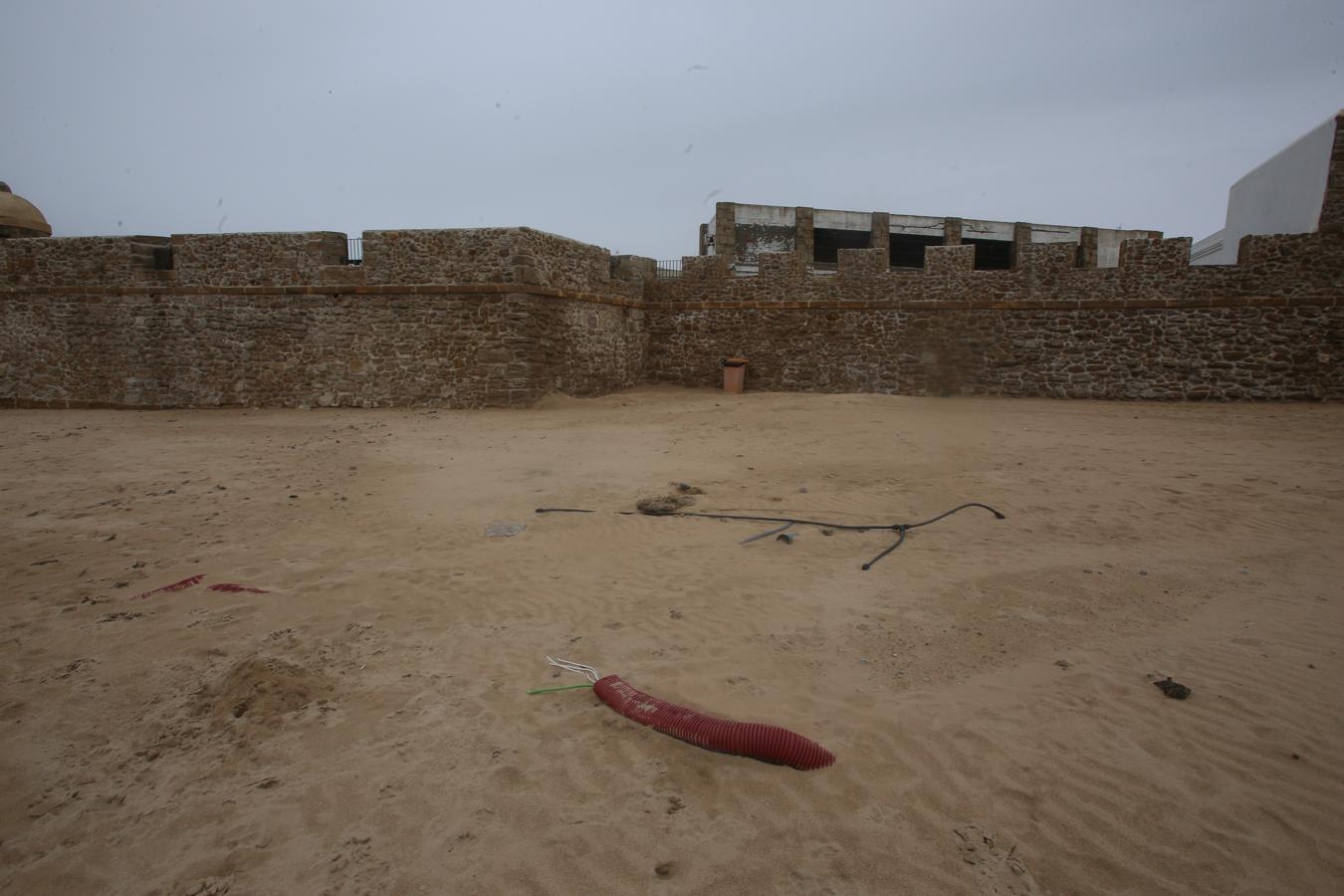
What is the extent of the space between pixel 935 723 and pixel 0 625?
5.18m

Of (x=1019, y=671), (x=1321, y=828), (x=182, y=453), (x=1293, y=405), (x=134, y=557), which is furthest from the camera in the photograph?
(x=1293, y=405)

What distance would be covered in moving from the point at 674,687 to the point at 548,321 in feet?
36.2

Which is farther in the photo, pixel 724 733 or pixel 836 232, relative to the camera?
pixel 836 232

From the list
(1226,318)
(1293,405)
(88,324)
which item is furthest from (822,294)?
(88,324)

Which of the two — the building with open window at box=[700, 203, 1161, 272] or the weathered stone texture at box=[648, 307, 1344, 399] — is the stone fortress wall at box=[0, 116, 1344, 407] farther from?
the building with open window at box=[700, 203, 1161, 272]

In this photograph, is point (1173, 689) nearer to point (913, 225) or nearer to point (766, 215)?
point (766, 215)

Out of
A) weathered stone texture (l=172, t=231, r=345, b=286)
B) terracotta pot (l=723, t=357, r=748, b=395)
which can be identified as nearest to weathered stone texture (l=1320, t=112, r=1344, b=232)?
terracotta pot (l=723, t=357, r=748, b=395)

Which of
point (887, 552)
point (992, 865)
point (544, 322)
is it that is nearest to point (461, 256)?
point (544, 322)

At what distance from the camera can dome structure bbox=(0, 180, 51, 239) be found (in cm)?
1589

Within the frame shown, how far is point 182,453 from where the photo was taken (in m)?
8.72

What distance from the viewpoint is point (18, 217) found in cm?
1606

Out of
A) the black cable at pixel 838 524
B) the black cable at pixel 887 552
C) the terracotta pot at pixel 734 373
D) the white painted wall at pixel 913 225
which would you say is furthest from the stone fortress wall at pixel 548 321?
the white painted wall at pixel 913 225

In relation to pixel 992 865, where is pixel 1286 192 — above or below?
above

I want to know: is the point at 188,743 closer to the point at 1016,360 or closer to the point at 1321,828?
the point at 1321,828
